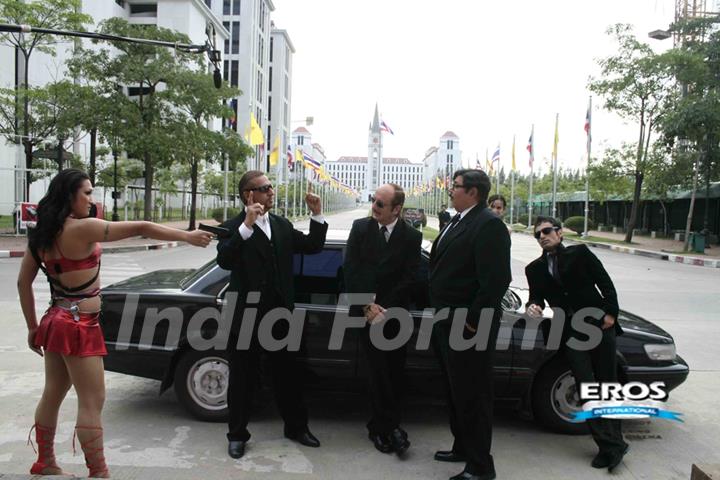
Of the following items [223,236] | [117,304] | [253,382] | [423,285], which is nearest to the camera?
[223,236]

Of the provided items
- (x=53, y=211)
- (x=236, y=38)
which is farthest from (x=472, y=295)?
(x=236, y=38)

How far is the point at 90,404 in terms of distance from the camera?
312 centimetres

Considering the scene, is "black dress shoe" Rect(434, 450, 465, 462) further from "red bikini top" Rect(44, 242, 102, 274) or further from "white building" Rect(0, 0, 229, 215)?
"white building" Rect(0, 0, 229, 215)

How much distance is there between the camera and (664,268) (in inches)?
730

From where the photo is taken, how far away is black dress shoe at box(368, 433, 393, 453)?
405 cm

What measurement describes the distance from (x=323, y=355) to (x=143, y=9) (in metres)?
61.7

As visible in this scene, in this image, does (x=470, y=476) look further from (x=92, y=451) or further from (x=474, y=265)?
(x=92, y=451)

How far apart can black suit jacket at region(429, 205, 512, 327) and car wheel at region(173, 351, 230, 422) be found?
1812 mm

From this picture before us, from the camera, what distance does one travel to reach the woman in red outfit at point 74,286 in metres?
3.02

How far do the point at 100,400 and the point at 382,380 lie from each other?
1743mm

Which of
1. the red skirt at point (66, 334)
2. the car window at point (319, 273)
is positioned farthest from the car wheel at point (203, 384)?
the red skirt at point (66, 334)

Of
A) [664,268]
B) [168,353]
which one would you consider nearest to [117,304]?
[168,353]

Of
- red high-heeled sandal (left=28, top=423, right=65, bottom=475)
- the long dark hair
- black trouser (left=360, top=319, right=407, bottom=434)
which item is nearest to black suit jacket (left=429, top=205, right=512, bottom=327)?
black trouser (left=360, top=319, right=407, bottom=434)

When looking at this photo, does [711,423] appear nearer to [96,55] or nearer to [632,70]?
[96,55]
